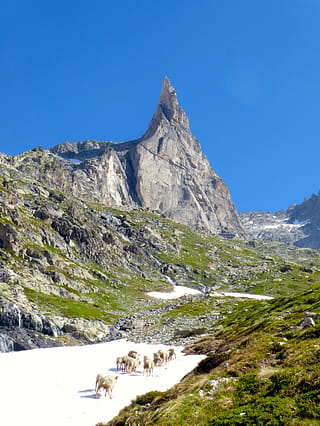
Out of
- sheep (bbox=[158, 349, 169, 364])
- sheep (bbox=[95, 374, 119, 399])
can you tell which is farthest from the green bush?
sheep (bbox=[158, 349, 169, 364])

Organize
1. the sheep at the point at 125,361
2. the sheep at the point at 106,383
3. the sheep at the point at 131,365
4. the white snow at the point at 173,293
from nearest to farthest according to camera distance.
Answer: the sheep at the point at 106,383 → the sheep at the point at 131,365 → the sheep at the point at 125,361 → the white snow at the point at 173,293

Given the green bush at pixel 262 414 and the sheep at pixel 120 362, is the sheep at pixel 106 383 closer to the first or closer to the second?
the sheep at pixel 120 362

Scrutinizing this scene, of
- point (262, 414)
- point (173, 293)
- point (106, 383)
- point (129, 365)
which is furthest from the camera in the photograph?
point (173, 293)

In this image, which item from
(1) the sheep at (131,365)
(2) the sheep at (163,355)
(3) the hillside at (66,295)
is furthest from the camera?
(3) the hillside at (66,295)

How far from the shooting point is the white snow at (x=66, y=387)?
2222 cm

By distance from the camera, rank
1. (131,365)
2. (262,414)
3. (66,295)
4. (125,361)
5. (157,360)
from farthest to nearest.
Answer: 1. (66,295)
2. (157,360)
3. (125,361)
4. (131,365)
5. (262,414)

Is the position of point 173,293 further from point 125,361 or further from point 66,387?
point 66,387

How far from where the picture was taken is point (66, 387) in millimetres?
29109

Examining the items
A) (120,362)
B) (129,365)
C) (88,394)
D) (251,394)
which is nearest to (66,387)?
(88,394)

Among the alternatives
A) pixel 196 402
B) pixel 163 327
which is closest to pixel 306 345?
pixel 196 402

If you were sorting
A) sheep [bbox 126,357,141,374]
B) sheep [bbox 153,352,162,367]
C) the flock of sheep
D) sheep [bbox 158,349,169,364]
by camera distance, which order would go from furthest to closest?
sheep [bbox 158,349,169,364]
sheep [bbox 153,352,162,367]
sheep [bbox 126,357,141,374]
the flock of sheep

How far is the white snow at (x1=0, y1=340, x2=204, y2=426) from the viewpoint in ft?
72.9

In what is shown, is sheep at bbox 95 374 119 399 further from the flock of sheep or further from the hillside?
the hillside

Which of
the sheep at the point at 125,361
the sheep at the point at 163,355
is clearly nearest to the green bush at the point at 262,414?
the sheep at the point at 125,361
